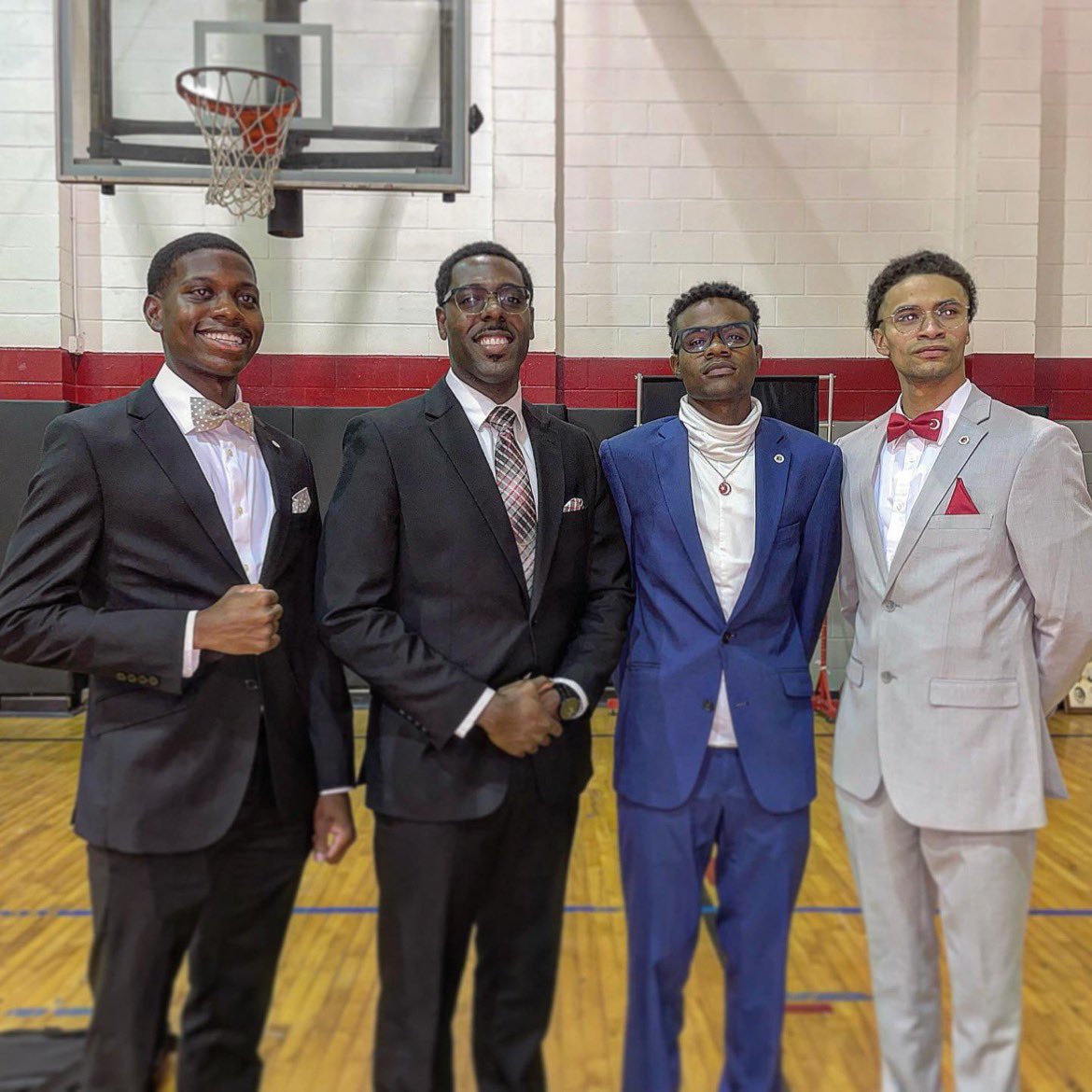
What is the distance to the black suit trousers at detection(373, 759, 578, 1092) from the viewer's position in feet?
6.80

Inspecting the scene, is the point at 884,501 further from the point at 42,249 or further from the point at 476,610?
the point at 42,249

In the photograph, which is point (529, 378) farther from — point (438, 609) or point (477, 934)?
point (477, 934)

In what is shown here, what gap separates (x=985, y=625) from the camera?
214 cm

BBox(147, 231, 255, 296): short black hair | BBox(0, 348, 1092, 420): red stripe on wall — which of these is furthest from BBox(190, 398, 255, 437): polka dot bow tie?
BBox(0, 348, 1092, 420): red stripe on wall

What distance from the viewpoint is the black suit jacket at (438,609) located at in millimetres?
2043

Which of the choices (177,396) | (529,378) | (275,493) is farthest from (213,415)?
(529,378)

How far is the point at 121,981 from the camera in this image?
2.01 m

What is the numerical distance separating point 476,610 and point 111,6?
4.82 metres

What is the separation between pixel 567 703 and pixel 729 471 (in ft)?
2.23

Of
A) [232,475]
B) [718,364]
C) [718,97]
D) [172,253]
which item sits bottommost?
[232,475]

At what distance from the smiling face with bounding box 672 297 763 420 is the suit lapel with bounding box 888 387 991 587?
450 mm

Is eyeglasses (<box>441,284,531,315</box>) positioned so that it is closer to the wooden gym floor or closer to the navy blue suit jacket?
the navy blue suit jacket

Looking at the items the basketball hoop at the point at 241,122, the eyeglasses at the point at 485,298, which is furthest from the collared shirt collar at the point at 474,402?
the basketball hoop at the point at 241,122

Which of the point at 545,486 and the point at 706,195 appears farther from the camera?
the point at 706,195
